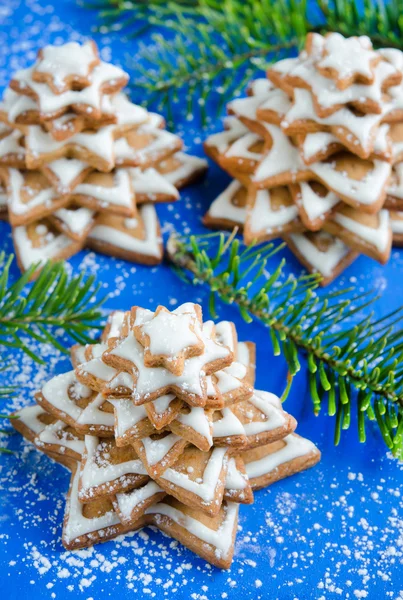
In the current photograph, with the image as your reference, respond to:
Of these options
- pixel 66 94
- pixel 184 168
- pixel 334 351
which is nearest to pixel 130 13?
pixel 184 168

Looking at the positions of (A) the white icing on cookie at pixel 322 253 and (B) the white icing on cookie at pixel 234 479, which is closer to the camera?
(B) the white icing on cookie at pixel 234 479

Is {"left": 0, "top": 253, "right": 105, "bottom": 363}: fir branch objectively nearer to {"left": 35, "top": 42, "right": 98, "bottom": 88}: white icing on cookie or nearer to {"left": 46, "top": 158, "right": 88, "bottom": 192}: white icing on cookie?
{"left": 46, "top": 158, "right": 88, "bottom": 192}: white icing on cookie

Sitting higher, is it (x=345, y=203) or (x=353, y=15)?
(x=353, y=15)

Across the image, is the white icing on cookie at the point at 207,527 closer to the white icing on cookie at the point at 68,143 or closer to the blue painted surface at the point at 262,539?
the blue painted surface at the point at 262,539

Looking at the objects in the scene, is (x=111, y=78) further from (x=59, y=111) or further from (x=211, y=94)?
(x=211, y=94)

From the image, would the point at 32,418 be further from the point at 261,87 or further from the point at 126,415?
the point at 261,87

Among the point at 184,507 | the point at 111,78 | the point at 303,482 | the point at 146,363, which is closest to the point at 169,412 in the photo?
the point at 146,363

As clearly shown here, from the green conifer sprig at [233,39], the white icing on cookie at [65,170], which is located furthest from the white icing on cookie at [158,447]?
the green conifer sprig at [233,39]
